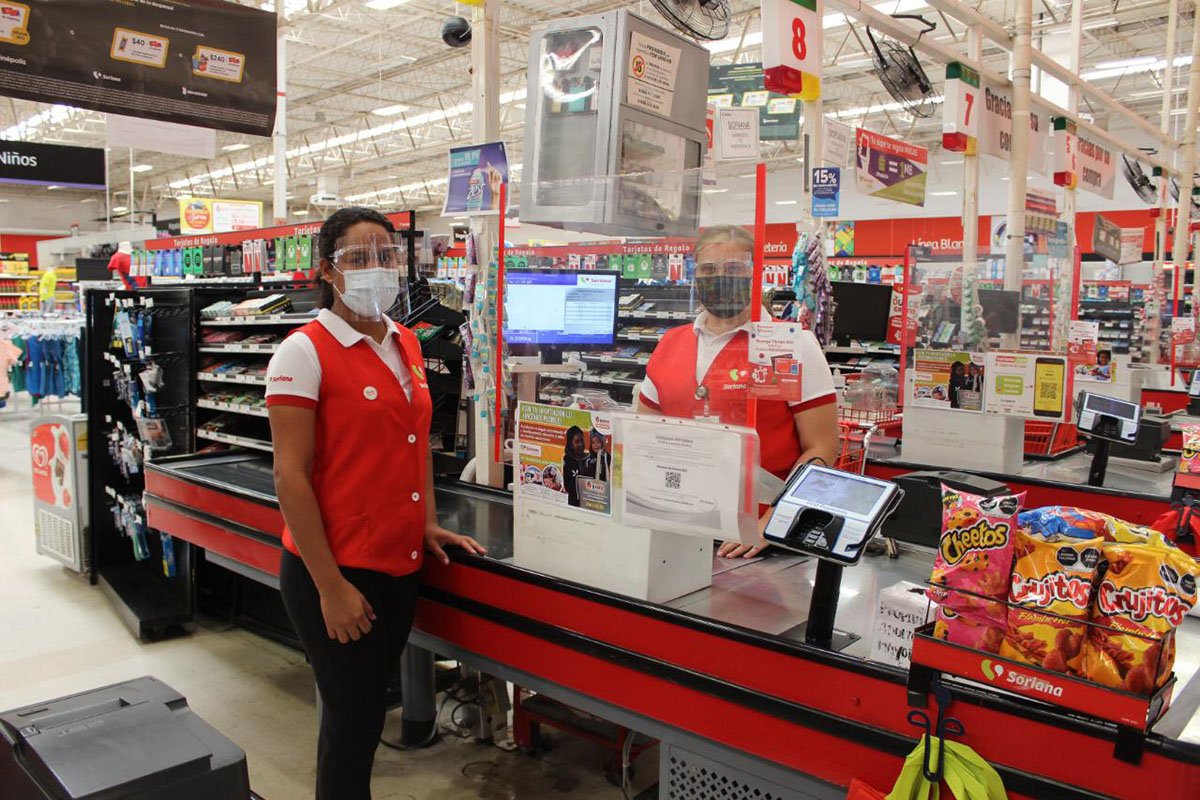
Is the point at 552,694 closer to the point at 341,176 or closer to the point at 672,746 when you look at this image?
the point at 672,746

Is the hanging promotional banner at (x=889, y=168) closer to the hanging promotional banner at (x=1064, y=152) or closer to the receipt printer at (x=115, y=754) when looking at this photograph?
the hanging promotional banner at (x=1064, y=152)

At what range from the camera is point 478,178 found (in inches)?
143

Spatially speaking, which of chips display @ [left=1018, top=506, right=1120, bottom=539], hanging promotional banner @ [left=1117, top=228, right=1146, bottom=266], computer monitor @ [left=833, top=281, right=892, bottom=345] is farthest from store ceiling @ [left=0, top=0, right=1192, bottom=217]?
chips display @ [left=1018, top=506, right=1120, bottom=539]

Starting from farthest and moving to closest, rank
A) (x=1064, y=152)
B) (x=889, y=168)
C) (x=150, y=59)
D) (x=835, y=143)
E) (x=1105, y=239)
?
1. (x=1105, y=239)
2. (x=1064, y=152)
3. (x=889, y=168)
4. (x=835, y=143)
5. (x=150, y=59)

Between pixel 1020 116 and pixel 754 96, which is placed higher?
pixel 754 96

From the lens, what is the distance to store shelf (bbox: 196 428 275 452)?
5066mm

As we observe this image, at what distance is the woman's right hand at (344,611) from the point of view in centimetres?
220

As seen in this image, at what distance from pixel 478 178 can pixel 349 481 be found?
179 cm

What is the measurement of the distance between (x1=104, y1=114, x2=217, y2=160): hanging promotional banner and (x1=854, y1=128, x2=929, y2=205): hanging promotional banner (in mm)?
3891

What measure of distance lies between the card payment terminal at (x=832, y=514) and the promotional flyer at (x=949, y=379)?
8.34ft

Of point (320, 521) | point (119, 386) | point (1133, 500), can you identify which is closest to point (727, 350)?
point (320, 521)

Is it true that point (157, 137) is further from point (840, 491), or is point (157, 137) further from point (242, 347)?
point (840, 491)

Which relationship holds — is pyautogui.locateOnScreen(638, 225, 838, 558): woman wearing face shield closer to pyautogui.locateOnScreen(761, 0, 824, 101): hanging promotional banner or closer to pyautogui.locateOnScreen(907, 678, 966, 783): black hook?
pyautogui.locateOnScreen(907, 678, 966, 783): black hook

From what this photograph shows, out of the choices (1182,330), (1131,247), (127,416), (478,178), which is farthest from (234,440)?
(1131,247)
